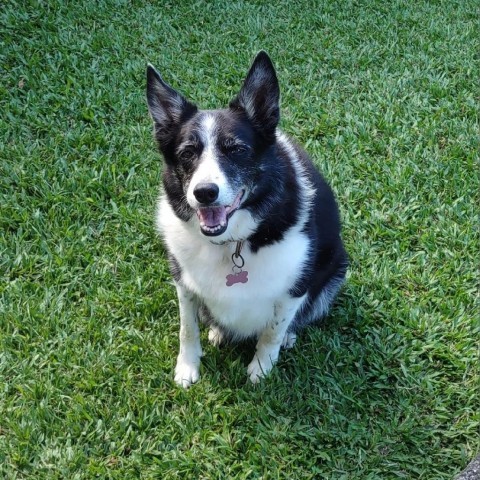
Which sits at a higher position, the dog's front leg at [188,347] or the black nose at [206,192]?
the black nose at [206,192]

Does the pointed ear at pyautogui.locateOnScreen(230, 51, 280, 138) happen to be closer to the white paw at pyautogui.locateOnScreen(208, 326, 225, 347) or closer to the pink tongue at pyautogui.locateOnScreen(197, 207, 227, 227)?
the pink tongue at pyautogui.locateOnScreen(197, 207, 227, 227)

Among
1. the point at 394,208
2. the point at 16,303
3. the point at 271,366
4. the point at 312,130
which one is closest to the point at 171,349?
the point at 271,366

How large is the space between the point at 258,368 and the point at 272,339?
204 mm

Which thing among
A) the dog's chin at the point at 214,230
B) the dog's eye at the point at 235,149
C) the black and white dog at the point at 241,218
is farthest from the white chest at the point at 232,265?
the dog's eye at the point at 235,149

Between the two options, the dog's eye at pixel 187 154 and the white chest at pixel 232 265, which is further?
the white chest at pixel 232 265

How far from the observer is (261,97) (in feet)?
9.68

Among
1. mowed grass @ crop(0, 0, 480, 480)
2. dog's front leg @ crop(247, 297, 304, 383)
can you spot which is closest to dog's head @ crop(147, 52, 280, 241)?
dog's front leg @ crop(247, 297, 304, 383)

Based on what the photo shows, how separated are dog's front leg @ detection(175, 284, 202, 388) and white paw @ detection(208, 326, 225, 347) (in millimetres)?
150

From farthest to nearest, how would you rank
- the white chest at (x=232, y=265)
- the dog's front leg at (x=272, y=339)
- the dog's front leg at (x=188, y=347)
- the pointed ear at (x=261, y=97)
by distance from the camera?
the dog's front leg at (x=188, y=347) → the dog's front leg at (x=272, y=339) → the white chest at (x=232, y=265) → the pointed ear at (x=261, y=97)

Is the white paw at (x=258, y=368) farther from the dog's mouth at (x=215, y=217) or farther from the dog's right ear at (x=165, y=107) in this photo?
the dog's right ear at (x=165, y=107)

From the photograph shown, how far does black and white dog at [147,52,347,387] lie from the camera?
2852mm

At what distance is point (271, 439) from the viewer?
316cm

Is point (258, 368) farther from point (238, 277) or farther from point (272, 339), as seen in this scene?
point (238, 277)

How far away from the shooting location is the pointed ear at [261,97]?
115 inches
